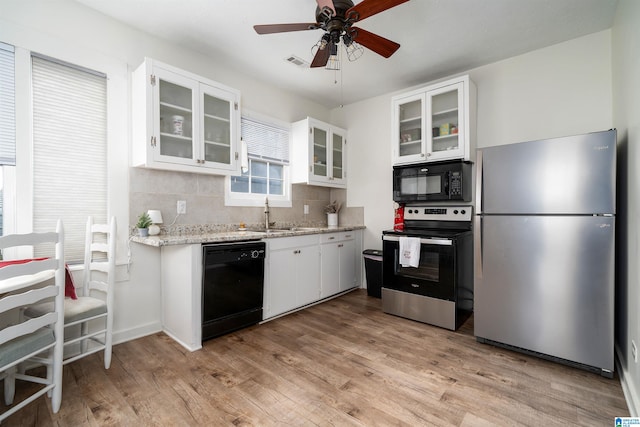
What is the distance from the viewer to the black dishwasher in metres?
2.40

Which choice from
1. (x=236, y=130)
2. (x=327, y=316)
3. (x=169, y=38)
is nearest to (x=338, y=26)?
(x=236, y=130)

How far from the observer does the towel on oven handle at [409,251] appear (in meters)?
2.87

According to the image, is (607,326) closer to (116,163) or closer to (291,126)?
(291,126)

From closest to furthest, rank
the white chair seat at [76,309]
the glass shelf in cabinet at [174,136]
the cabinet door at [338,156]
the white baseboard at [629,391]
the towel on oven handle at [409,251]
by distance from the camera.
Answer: the white baseboard at [629,391]
the white chair seat at [76,309]
the glass shelf in cabinet at [174,136]
the towel on oven handle at [409,251]
the cabinet door at [338,156]

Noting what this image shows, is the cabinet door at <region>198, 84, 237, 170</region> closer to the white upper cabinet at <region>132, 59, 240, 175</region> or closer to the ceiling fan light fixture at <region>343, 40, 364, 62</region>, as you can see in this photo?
the white upper cabinet at <region>132, 59, 240, 175</region>

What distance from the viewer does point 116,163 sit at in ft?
8.07

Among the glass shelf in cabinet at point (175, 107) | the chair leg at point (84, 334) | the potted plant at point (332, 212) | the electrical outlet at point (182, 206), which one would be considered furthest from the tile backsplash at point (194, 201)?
the chair leg at point (84, 334)

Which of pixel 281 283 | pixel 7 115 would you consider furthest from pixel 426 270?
pixel 7 115

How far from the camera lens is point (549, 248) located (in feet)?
6.97

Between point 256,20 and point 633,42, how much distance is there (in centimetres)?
258

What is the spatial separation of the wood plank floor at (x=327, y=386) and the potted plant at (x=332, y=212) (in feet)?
6.42

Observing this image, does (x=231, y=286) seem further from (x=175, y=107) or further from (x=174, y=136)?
(x=175, y=107)

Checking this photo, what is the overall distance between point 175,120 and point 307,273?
1.99 metres

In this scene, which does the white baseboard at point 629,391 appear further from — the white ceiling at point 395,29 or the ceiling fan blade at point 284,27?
the ceiling fan blade at point 284,27
